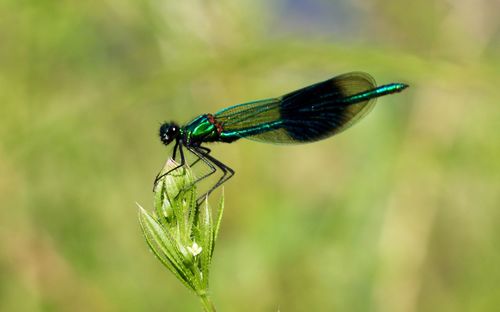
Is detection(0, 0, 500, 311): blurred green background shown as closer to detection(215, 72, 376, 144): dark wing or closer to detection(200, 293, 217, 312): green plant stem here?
detection(215, 72, 376, 144): dark wing

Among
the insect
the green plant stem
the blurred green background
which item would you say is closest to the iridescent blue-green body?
the insect

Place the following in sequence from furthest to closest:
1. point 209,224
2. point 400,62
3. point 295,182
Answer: point 295,182 < point 400,62 < point 209,224

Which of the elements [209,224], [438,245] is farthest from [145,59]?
[209,224]

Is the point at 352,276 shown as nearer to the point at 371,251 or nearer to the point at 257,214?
the point at 371,251

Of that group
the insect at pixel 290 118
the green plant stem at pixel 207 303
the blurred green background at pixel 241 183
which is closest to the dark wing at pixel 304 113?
the insect at pixel 290 118

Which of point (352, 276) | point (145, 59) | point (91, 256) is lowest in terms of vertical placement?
point (352, 276)

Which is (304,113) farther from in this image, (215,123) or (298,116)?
(215,123)

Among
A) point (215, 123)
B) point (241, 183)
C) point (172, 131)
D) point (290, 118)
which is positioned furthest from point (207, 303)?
point (241, 183)
